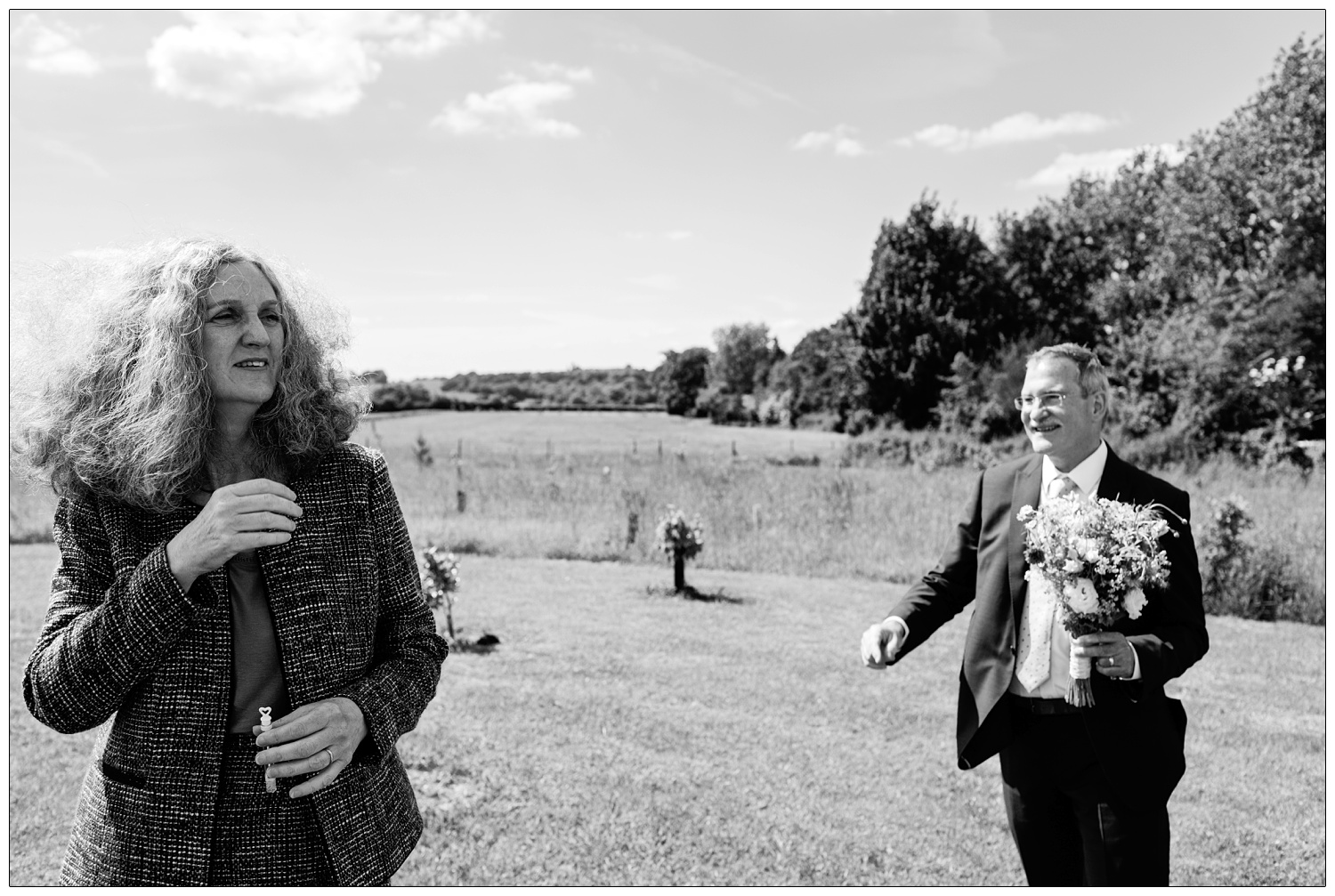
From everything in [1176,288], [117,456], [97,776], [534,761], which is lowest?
[534,761]

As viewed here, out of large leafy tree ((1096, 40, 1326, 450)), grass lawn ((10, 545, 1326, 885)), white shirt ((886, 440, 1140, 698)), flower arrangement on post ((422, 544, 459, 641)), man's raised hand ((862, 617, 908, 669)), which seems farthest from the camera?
large leafy tree ((1096, 40, 1326, 450))

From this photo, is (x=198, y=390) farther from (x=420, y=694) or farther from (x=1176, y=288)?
(x=1176, y=288)

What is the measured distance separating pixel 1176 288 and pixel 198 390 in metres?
34.7

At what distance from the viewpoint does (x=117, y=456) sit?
217 cm

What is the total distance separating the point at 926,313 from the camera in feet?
115

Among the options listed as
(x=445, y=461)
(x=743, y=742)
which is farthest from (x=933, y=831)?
(x=445, y=461)

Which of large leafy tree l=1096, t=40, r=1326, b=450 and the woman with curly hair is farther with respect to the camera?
large leafy tree l=1096, t=40, r=1326, b=450

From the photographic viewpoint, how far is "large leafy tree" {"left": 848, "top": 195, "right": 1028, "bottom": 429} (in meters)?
34.6

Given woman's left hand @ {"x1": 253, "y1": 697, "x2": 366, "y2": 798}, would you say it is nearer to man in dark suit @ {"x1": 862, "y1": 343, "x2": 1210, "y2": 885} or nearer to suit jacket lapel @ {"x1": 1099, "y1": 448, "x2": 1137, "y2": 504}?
man in dark suit @ {"x1": 862, "y1": 343, "x2": 1210, "y2": 885}

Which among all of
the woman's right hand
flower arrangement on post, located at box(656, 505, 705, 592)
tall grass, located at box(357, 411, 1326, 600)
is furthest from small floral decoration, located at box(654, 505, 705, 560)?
the woman's right hand

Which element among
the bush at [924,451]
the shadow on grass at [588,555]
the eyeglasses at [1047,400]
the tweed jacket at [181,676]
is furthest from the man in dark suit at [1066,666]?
the bush at [924,451]

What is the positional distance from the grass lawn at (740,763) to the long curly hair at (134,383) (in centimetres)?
338

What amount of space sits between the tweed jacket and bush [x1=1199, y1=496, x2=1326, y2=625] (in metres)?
11.8

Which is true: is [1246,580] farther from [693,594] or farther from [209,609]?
[209,609]
